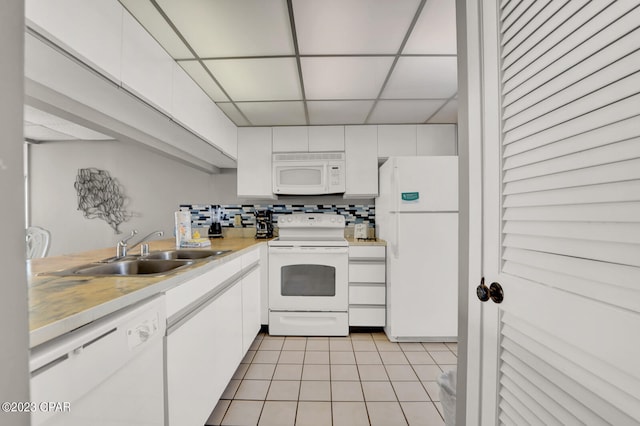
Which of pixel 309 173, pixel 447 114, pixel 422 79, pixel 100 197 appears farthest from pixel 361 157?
pixel 100 197

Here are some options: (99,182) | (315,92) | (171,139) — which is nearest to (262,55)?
(315,92)

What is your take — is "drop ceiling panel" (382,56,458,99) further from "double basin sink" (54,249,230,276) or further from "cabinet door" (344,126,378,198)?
"double basin sink" (54,249,230,276)

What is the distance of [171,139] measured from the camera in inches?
86.7

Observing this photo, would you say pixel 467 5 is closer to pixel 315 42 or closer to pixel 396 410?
pixel 315 42

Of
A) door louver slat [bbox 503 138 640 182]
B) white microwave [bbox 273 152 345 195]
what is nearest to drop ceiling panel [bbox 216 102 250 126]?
white microwave [bbox 273 152 345 195]

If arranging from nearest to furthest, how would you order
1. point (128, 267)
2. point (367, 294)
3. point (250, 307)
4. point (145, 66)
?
1. point (145, 66)
2. point (128, 267)
3. point (250, 307)
4. point (367, 294)

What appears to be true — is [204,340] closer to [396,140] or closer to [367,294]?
[367,294]

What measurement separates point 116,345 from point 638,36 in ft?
4.34

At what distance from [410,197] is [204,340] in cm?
202

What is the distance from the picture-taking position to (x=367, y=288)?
298 cm

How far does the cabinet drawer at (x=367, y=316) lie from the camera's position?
9.78 ft

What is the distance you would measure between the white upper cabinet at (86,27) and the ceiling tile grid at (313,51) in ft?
0.65

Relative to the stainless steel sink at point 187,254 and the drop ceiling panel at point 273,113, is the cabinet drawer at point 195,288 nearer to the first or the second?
the stainless steel sink at point 187,254

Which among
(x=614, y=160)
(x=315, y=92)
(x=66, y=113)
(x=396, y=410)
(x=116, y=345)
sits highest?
(x=315, y=92)
